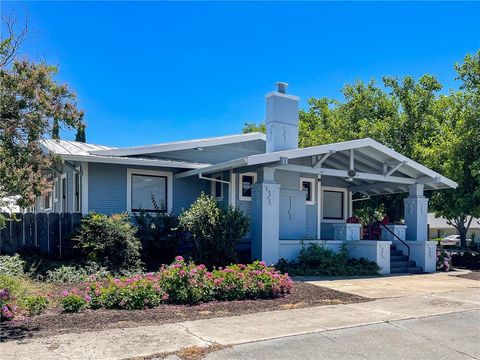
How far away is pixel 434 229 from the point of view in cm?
6150

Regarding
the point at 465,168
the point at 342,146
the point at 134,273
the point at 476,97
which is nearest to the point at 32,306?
the point at 134,273

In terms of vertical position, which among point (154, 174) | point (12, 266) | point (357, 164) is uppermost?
point (357, 164)

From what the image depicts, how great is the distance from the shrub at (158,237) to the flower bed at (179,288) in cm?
355

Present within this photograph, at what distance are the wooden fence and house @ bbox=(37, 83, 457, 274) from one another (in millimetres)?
1059

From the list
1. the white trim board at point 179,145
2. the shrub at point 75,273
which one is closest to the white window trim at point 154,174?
the white trim board at point 179,145

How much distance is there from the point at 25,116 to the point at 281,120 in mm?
9042

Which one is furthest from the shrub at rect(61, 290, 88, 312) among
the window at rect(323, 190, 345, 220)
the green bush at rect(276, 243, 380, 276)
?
the window at rect(323, 190, 345, 220)

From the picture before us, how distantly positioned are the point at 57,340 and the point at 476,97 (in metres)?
19.2

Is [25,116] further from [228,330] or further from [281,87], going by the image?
[281,87]

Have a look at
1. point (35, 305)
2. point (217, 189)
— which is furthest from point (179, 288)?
point (217, 189)

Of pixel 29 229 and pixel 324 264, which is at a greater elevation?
pixel 29 229

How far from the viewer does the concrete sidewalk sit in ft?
19.5

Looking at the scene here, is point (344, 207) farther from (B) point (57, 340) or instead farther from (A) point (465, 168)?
(B) point (57, 340)

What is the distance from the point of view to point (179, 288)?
9258 millimetres
